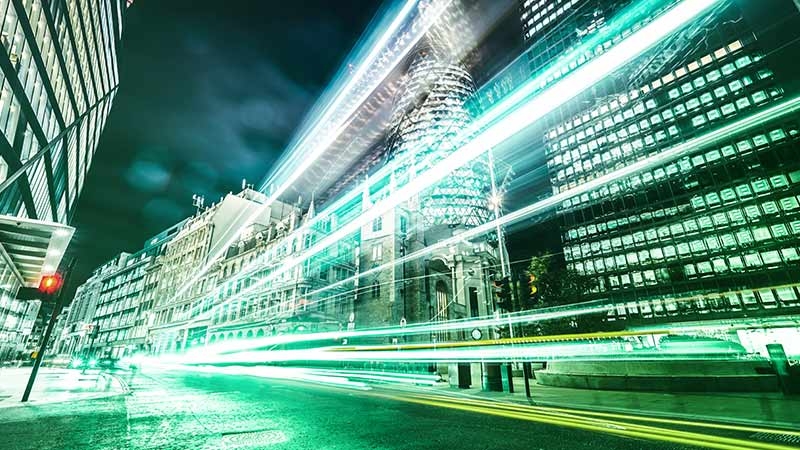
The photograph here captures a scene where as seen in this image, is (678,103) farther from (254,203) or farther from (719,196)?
(254,203)

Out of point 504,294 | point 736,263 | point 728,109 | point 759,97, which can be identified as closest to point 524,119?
point 728,109

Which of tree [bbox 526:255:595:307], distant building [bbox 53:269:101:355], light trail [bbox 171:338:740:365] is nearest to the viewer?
light trail [bbox 171:338:740:365]

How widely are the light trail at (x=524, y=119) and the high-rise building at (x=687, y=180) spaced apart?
390 cm

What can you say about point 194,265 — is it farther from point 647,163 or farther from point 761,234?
point 761,234

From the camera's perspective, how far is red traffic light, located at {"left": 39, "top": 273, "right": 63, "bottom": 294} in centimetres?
746

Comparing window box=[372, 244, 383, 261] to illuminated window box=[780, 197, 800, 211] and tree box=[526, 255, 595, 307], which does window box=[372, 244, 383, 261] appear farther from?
illuminated window box=[780, 197, 800, 211]

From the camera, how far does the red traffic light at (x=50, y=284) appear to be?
7.46m

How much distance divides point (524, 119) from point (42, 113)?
303ft

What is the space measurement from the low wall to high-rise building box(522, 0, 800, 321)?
1783 inches

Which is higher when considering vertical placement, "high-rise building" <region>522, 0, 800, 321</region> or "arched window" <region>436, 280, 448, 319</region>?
"high-rise building" <region>522, 0, 800, 321</region>

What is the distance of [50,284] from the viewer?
760 centimetres

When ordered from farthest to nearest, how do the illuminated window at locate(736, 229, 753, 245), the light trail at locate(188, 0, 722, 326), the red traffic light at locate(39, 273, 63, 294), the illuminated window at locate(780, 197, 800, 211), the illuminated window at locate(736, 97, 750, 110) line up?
the illuminated window at locate(736, 97, 750, 110) < the illuminated window at locate(736, 229, 753, 245) < the illuminated window at locate(780, 197, 800, 211) < the light trail at locate(188, 0, 722, 326) < the red traffic light at locate(39, 273, 63, 294)

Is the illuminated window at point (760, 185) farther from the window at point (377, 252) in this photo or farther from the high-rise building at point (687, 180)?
the window at point (377, 252)

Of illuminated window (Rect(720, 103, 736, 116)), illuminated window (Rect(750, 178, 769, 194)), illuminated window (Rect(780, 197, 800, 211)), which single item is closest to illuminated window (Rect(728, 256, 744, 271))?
illuminated window (Rect(780, 197, 800, 211))
